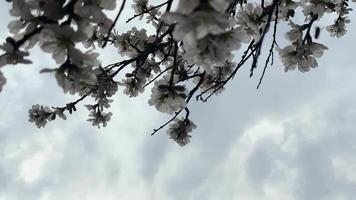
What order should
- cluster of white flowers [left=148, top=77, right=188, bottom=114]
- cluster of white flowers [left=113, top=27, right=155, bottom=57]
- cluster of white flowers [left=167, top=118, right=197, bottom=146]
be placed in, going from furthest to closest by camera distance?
cluster of white flowers [left=113, top=27, right=155, bottom=57] < cluster of white flowers [left=167, top=118, right=197, bottom=146] < cluster of white flowers [left=148, top=77, right=188, bottom=114]

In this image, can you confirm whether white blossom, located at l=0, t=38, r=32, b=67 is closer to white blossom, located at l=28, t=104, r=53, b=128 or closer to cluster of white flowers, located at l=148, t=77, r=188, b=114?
cluster of white flowers, located at l=148, t=77, r=188, b=114

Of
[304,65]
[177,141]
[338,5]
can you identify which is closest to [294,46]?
[304,65]

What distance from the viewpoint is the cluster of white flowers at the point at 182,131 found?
218 inches

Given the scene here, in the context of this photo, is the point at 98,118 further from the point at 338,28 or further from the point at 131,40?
the point at 338,28

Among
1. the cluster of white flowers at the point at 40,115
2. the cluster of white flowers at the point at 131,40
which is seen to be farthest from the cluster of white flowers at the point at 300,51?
the cluster of white flowers at the point at 40,115

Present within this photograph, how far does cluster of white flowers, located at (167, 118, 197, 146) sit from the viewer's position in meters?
5.53

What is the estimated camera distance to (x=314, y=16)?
14.0 feet

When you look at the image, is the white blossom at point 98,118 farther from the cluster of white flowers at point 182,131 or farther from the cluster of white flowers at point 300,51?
the cluster of white flowers at point 300,51

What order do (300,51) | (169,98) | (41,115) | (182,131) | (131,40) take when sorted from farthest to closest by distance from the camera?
(131,40)
(41,115)
(182,131)
(300,51)
(169,98)

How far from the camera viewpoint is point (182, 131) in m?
5.53

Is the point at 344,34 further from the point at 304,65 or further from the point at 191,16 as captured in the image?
the point at 191,16

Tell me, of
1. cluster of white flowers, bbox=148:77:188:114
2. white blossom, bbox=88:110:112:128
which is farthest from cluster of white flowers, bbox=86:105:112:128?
cluster of white flowers, bbox=148:77:188:114

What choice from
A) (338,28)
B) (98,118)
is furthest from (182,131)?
(338,28)

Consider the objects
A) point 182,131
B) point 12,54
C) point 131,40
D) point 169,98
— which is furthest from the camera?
point 131,40
